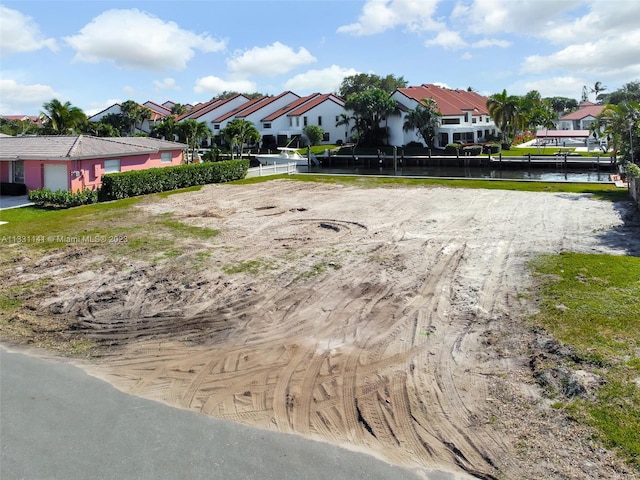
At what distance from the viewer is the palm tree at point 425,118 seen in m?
61.2

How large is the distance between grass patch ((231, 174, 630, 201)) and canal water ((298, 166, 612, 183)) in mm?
11328

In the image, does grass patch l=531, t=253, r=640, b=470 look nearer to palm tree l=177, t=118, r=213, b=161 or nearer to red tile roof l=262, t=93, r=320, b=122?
palm tree l=177, t=118, r=213, b=161

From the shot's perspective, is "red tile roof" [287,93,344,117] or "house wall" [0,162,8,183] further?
"red tile roof" [287,93,344,117]

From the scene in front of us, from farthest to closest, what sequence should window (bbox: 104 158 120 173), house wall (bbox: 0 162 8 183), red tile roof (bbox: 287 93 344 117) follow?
red tile roof (bbox: 287 93 344 117) → window (bbox: 104 158 120 173) → house wall (bbox: 0 162 8 183)

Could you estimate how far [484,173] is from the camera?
49.5 meters

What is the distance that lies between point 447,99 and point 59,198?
52960mm

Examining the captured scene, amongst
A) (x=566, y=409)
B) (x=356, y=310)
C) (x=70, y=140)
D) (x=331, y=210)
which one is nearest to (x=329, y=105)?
(x=70, y=140)

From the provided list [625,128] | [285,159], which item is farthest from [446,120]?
[625,128]

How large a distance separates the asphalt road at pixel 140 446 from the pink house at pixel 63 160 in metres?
21.9

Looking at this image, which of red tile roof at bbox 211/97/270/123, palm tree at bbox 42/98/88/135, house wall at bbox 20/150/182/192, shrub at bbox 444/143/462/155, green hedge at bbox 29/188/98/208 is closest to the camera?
green hedge at bbox 29/188/98/208

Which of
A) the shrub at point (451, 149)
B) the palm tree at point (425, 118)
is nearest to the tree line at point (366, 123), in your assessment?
the palm tree at point (425, 118)

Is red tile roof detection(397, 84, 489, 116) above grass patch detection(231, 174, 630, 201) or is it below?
above

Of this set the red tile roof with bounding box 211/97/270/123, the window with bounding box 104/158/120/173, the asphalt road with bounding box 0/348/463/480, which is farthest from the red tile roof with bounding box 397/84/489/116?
the asphalt road with bounding box 0/348/463/480

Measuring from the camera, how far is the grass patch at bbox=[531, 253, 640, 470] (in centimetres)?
726
